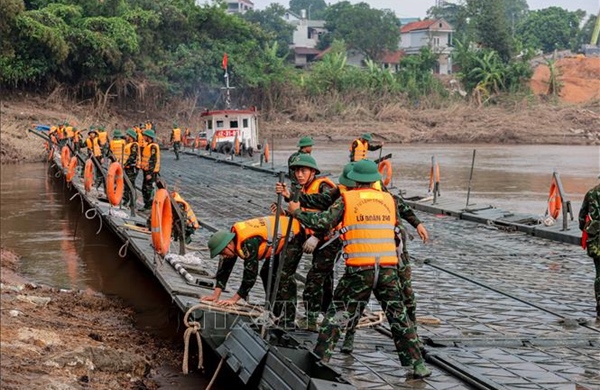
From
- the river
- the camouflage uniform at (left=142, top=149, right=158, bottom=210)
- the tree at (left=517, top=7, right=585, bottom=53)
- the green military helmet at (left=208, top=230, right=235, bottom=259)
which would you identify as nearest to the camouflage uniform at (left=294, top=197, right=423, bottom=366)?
the green military helmet at (left=208, top=230, right=235, bottom=259)

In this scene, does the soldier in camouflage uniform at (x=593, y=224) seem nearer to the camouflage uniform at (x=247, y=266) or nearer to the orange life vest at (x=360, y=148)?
the camouflage uniform at (x=247, y=266)

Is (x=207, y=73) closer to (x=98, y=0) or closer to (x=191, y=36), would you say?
(x=191, y=36)

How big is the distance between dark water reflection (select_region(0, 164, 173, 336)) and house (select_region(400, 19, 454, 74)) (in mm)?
58150

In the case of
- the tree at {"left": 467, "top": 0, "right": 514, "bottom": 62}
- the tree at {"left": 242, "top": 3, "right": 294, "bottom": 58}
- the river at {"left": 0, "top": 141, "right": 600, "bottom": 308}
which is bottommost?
the river at {"left": 0, "top": 141, "right": 600, "bottom": 308}

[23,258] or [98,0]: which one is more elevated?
[98,0]

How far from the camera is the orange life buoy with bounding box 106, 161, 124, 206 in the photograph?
15.4 m

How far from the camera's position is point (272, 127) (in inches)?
2196

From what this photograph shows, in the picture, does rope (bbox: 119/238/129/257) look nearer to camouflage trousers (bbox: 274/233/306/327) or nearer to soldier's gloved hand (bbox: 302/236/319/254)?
camouflage trousers (bbox: 274/233/306/327)

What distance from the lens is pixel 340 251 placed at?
23.7 ft

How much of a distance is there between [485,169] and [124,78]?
22760 millimetres

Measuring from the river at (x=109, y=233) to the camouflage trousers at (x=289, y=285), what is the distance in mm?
3531

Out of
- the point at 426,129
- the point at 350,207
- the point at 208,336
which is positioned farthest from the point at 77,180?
the point at 426,129

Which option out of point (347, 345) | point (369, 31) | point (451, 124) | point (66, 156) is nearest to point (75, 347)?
point (347, 345)

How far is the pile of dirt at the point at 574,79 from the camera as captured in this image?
63750 millimetres
